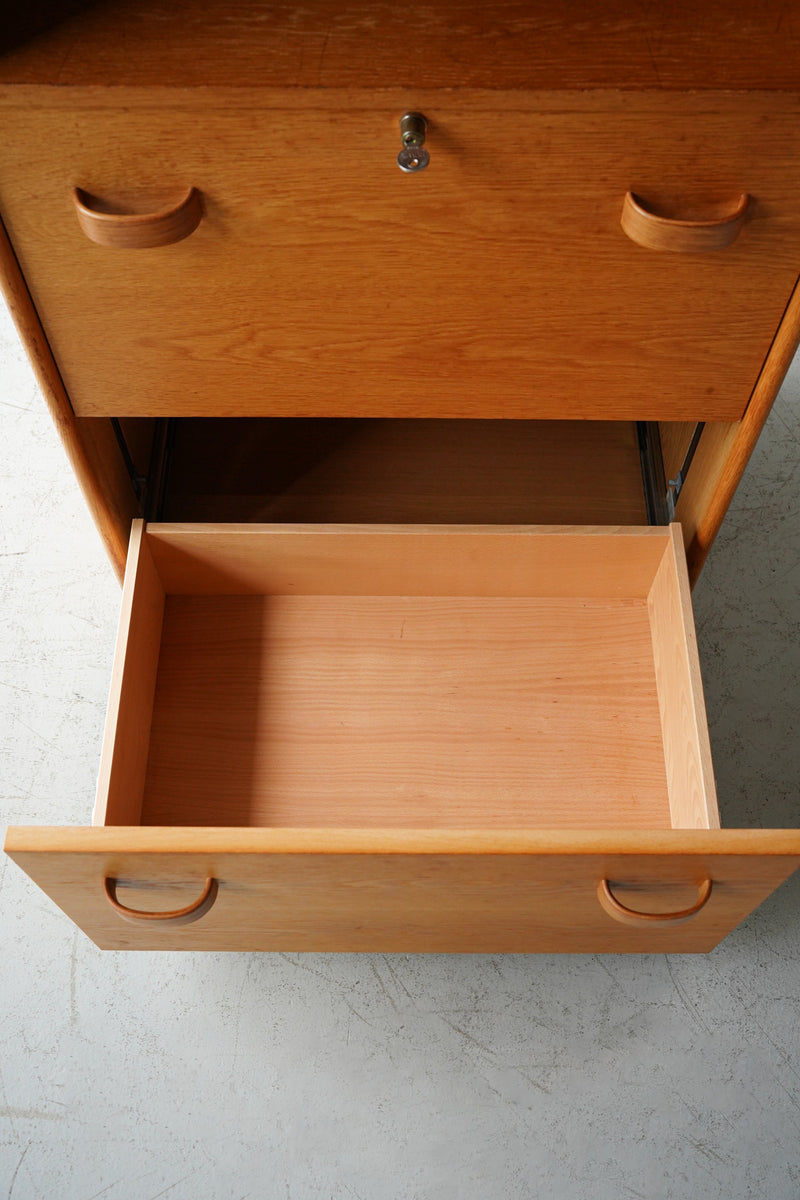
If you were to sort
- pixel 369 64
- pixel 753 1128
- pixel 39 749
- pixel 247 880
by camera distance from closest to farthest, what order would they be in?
pixel 369 64
pixel 247 880
pixel 753 1128
pixel 39 749

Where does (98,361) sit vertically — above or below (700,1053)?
above

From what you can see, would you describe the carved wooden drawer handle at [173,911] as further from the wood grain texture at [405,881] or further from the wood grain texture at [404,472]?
→ the wood grain texture at [404,472]

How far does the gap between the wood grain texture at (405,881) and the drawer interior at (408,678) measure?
95 millimetres

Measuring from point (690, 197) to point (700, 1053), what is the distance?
0.74m

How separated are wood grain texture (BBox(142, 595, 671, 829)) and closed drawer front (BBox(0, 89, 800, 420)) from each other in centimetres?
23

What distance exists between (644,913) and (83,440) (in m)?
0.57

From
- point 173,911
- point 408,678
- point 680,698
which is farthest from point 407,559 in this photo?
point 173,911

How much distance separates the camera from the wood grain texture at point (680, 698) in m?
0.89

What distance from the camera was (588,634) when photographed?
104 cm

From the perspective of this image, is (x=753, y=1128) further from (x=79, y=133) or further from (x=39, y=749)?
(x=79, y=133)

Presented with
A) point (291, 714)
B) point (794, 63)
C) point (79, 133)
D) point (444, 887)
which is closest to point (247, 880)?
point (444, 887)

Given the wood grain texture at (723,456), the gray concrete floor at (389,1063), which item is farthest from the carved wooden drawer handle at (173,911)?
the wood grain texture at (723,456)

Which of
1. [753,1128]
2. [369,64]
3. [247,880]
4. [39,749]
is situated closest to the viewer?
[369,64]

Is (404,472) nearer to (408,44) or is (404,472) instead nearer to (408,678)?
(408,678)
